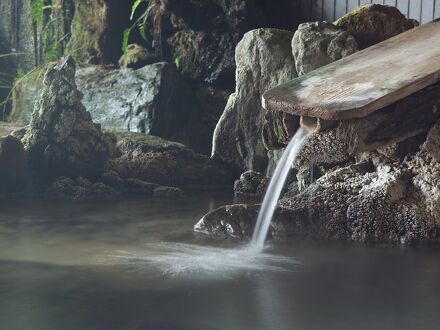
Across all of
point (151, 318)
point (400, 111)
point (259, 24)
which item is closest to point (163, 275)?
point (151, 318)

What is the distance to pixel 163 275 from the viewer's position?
14.3ft

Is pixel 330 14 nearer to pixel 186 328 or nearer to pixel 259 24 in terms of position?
pixel 259 24

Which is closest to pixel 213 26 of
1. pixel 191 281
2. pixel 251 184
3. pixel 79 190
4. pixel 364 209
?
pixel 251 184

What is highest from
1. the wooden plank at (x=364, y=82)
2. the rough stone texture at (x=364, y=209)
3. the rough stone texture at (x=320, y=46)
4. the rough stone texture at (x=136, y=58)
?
the rough stone texture at (x=136, y=58)

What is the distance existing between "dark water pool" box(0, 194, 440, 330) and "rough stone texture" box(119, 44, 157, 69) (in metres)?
4.01

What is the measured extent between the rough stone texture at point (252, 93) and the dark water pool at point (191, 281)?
1.89 m

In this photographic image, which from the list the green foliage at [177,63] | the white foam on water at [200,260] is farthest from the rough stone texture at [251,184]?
the green foliage at [177,63]

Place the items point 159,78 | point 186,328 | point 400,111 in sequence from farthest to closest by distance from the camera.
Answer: point 159,78 → point 400,111 → point 186,328

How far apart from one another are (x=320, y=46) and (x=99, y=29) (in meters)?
4.30

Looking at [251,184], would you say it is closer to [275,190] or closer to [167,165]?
[167,165]

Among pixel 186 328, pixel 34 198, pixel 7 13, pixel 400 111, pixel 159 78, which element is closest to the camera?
pixel 186 328

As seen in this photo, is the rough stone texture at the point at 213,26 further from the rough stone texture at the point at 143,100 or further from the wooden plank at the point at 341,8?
the wooden plank at the point at 341,8

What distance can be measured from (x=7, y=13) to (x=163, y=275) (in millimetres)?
7651

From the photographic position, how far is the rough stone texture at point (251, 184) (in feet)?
23.4
